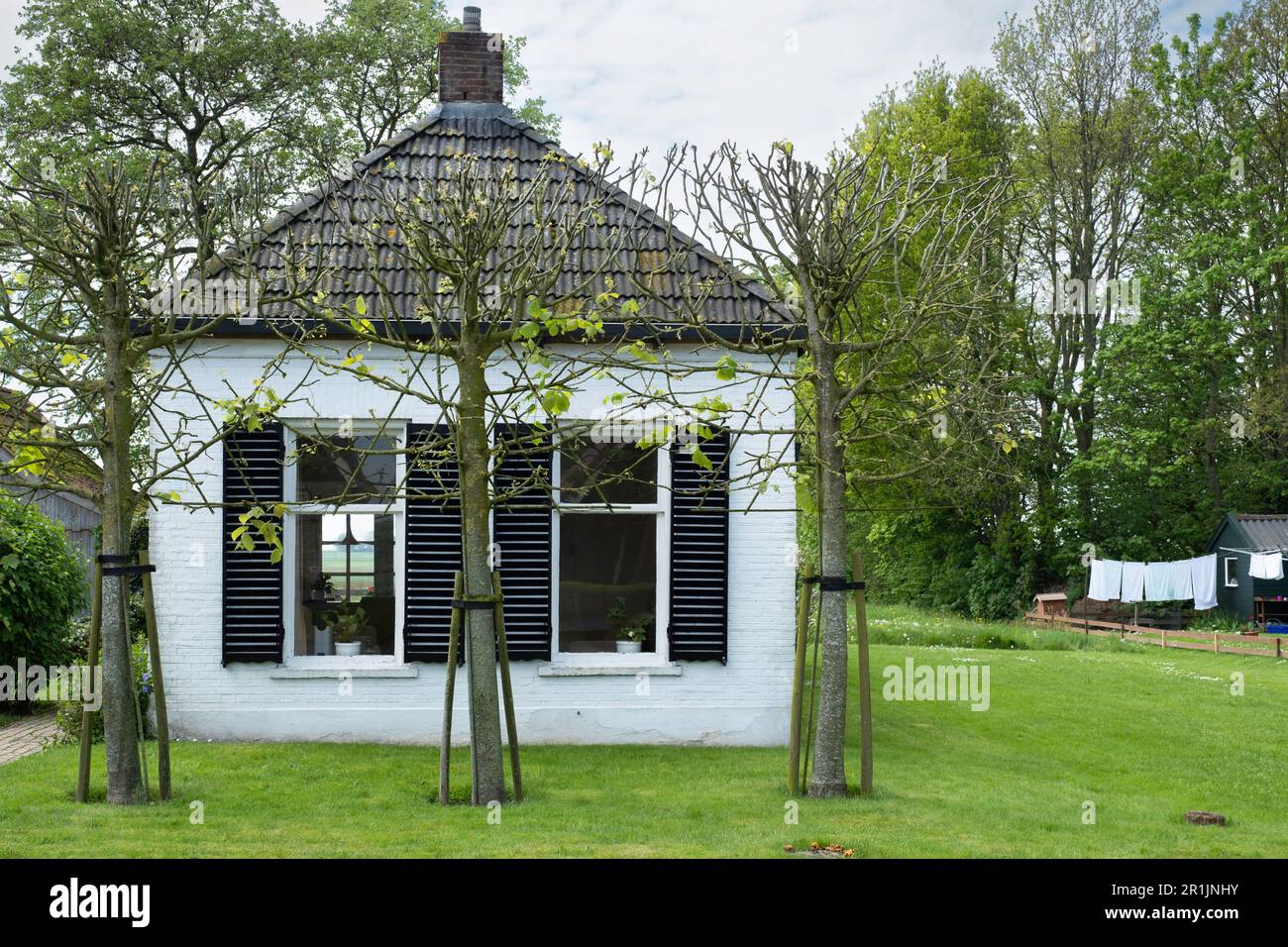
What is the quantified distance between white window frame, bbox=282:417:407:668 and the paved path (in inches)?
93.7

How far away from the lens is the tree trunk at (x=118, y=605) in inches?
315

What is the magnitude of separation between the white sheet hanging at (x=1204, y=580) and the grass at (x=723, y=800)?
1923cm

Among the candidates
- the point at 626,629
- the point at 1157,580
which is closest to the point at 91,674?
the point at 626,629

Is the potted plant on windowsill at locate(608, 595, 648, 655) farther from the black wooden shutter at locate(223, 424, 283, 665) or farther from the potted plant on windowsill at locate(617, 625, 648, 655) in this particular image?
the black wooden shutter at locate(223, 424, 283, 665)

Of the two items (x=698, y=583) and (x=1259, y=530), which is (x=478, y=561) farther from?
(x=1259, y=530)

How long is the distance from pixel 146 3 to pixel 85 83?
191cm

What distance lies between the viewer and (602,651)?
36.7 feet

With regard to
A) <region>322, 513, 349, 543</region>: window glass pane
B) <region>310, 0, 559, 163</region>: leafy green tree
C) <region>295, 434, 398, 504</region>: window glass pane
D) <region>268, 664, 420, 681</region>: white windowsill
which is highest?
<region>310, 0, 559, 163</region>: leafy green tree

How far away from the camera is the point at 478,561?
8.20 m

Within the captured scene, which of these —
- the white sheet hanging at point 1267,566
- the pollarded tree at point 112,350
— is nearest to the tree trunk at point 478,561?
the pollarded tree at point 112,350

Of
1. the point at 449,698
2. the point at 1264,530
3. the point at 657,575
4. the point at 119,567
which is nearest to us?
the point at 119,567

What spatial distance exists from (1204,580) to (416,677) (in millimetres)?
26168

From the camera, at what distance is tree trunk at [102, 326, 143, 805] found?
801 cm

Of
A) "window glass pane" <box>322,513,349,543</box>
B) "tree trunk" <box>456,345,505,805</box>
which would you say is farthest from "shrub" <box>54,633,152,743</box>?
"tree trunk" <box>456,345,505,805</box>
